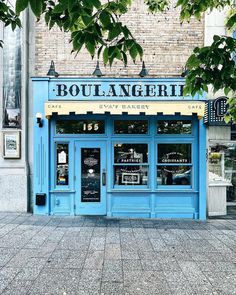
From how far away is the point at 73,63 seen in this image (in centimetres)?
916

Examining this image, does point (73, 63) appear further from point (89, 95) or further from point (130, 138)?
point (130, 138)

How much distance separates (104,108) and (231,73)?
14.0 ft

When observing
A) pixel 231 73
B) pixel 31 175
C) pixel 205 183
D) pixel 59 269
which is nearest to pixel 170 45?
pixel 205 183

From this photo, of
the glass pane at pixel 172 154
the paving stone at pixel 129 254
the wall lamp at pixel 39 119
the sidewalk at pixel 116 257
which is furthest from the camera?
the glass pane at pixel 172 154

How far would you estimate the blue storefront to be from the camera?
8750mm

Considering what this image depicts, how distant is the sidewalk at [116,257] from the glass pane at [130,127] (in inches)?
106

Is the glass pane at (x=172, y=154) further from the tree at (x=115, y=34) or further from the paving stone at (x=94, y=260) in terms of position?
the paving stone at (x=94, y=260)

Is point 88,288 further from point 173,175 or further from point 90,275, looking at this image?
point 173,175

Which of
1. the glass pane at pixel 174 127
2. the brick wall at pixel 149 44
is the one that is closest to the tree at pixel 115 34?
the brick wall at pixel 149 44

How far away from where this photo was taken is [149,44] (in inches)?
365

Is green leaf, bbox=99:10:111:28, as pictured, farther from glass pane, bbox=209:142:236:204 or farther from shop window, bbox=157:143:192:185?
glass pane, bbox=209:142:236:204

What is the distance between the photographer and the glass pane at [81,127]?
8.91 metres

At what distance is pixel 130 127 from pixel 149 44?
2776 millimetres

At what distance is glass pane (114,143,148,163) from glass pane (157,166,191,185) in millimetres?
626
